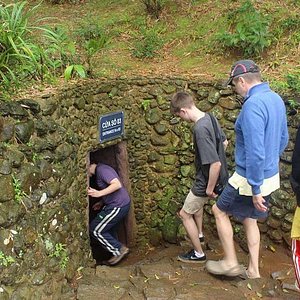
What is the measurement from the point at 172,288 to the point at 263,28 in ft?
13.4

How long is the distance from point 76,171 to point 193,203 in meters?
1.44

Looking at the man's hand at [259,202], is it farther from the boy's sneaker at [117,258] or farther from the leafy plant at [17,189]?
the boy's sneaker at [117,258]

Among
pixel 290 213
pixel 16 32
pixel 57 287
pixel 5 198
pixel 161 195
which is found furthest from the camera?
pixel 161 195

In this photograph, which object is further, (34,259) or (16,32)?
(16,32)

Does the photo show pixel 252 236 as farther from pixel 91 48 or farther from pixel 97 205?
pixel 91 48

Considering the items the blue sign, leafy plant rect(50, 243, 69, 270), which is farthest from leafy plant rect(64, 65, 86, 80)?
leafy plant rect(50, 243, 69, 270)

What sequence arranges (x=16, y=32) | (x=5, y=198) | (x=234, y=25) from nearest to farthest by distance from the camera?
(x=5, y=198) → (x=16, y=32) → (x=234, y=25)

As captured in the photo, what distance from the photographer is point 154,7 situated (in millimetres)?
8305

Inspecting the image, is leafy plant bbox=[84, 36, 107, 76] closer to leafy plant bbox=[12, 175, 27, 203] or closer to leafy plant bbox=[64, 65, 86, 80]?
leafy plant bbox=[64, 65, 86, 80]

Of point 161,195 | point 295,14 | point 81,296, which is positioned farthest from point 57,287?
point 295,14

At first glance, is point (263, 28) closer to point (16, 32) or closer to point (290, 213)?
point (290, 213)

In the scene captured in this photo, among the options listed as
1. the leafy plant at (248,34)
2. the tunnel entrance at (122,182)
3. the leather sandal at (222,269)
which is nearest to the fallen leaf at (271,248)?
the leather sandal at (222,269)

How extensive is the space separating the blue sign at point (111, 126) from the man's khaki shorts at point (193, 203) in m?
1.71

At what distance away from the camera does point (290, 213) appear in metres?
5.93
